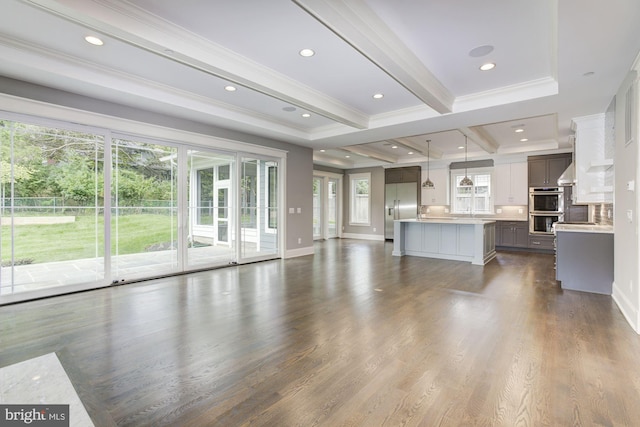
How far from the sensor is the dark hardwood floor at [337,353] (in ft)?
6.09

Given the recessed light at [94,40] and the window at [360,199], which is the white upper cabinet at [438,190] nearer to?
the window at [360,199]

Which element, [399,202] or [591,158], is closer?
[591,158]

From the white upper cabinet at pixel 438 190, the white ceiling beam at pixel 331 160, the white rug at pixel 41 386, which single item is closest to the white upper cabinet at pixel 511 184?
the white upper cabinet at pixel 438 190

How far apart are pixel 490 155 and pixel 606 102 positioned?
186 inches

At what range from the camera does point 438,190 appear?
10.2 m

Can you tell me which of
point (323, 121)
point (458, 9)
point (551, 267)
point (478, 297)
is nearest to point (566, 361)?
point (478, 297)

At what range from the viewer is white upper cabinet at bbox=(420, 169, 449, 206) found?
10039 millimetres

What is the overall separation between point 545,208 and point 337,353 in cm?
828

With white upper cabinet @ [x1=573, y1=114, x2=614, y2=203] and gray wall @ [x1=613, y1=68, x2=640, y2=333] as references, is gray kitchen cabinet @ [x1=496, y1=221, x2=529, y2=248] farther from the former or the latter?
gray wall @ [x1=613, y1=68, x2=640, y2=333]

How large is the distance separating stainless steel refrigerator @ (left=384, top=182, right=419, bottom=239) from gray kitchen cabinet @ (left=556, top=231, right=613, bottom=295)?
579 cm

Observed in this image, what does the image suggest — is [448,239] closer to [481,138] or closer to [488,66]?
[481,138]

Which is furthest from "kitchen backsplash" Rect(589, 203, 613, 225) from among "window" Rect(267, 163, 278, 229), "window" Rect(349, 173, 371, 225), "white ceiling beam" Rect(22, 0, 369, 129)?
"window" Rect(349, 173, 371, 225)

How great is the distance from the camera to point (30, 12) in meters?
2.77

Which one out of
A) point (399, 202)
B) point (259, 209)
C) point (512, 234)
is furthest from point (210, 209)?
point (512, 234)
